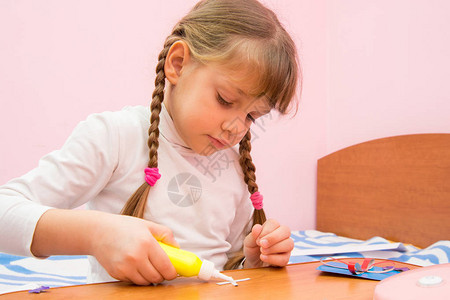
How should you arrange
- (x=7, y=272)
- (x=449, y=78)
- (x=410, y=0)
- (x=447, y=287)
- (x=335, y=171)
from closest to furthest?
(x=447, y=287)
(x=7, y=272)
(x=449, y=78)
(x=410, y=0)
(x=335, y=171)

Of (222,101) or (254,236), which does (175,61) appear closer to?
(222,101)

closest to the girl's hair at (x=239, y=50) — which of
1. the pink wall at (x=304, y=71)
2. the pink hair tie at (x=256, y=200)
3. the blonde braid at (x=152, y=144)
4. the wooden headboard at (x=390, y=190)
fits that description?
the blonde braid at (x=152, y=144)

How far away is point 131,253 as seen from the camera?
16.0 inches

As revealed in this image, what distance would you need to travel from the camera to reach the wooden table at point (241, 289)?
37 centimetres

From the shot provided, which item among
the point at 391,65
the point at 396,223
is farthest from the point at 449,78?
the point at 396,223

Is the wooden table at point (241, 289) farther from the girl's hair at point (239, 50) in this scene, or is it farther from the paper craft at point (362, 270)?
the girl's hair at point (239, 50)

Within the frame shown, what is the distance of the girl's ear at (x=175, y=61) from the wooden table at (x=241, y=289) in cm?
36

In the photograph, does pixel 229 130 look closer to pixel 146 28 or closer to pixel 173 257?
pixel 173 257

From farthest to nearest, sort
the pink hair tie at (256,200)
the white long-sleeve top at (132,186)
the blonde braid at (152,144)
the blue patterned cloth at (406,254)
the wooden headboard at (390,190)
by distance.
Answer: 1. the wooden headboard at (390,190)
2. the blue patterned cloth at (406,254)
3. the pink hair tie at (256,200)
4. the blonde braid at (152,144)
5. the white long-sleeve top at (132,186)

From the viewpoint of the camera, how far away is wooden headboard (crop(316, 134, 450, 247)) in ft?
4.26

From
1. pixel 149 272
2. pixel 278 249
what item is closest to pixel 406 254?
pixel 278 249

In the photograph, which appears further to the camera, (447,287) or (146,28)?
(146,28)

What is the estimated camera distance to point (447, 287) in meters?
0.32

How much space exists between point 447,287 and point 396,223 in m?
1.20
